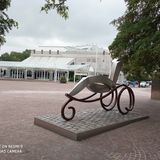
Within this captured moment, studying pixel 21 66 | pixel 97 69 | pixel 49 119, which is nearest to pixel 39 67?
pixel 21 66

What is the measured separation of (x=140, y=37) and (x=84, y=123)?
5.05 m

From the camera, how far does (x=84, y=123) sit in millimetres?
8688

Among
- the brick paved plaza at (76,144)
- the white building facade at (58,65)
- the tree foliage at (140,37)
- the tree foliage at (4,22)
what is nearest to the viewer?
the tree foliage at (4,22)

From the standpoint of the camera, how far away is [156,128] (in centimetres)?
934

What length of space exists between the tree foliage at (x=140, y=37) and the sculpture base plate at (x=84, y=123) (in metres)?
2.48

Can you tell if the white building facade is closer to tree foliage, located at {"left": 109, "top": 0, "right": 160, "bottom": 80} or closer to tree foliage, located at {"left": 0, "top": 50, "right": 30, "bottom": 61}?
tree foliage, located at {"left": 0, "top": 50, "right": 30, "bottom": 61}

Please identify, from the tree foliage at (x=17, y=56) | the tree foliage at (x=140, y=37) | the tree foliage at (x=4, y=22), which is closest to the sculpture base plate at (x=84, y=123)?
the tree foliage at (x=140, y=37)

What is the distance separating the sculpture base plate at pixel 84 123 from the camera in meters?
7.70

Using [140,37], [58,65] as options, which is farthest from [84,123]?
[58,65]

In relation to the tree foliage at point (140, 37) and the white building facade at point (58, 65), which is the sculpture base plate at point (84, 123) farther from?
the white building facade at point (58, 65)

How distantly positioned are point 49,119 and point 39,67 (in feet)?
173

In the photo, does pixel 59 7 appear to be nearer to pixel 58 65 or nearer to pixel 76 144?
pixel 76 144

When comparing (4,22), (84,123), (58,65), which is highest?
(58,65)

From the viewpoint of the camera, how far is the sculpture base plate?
7699mm
